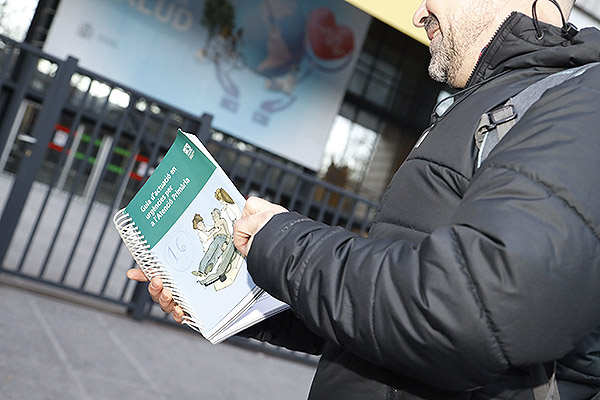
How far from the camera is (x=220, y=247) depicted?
1450 mm

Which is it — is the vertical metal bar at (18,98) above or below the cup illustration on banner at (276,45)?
below

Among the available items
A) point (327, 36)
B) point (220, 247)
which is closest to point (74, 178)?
point (220, 247)

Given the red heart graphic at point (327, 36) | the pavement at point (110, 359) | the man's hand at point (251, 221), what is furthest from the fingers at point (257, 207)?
the red heart graphic at point (327, 36)

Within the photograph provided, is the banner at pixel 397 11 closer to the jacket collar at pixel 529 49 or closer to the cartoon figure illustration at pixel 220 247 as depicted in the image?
the jacket collar at pixel 529 49

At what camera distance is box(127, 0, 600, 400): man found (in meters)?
0.97

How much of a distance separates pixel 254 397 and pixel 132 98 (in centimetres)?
266

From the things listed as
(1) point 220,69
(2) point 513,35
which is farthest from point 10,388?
(1) point 220,69

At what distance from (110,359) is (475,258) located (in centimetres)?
379

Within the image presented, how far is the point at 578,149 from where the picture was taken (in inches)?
40.2

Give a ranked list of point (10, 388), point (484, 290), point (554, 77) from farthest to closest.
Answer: point (10, 388) < point (554, 77) < point (484, 290)

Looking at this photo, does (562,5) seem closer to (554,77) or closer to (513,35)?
(513,35)

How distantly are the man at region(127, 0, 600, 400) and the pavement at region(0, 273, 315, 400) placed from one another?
2.69 metres

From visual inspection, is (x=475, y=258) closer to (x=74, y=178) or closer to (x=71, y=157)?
(x=74, y=178)

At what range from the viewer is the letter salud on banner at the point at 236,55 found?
12273mm
